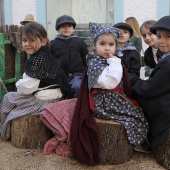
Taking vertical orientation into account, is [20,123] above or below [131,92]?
below

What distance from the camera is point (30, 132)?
3189 mm

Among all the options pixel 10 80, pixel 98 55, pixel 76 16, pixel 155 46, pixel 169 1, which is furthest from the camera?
pixel 76 16

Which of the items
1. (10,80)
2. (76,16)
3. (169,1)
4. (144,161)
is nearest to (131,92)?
(144,161)

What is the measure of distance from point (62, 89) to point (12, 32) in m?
1.74

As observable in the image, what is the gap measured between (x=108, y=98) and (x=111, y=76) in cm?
27

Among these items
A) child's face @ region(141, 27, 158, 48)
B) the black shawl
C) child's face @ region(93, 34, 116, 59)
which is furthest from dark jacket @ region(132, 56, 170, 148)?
child's face @ region(141, 27, 158, 48)

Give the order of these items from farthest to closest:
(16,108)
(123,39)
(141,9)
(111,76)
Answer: (141,9), (123,39), (16,108), (111,76)

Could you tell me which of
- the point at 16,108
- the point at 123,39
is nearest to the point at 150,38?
the point at 123,39

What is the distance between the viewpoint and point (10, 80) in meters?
4.66

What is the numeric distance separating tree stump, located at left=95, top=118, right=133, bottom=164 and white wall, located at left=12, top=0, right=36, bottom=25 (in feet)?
16.3

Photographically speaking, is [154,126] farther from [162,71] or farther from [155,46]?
[155,46]

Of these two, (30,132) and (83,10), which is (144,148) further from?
(83,10)

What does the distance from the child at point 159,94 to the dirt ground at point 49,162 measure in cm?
20

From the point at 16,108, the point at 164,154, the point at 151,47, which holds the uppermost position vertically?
the point at 151,47
